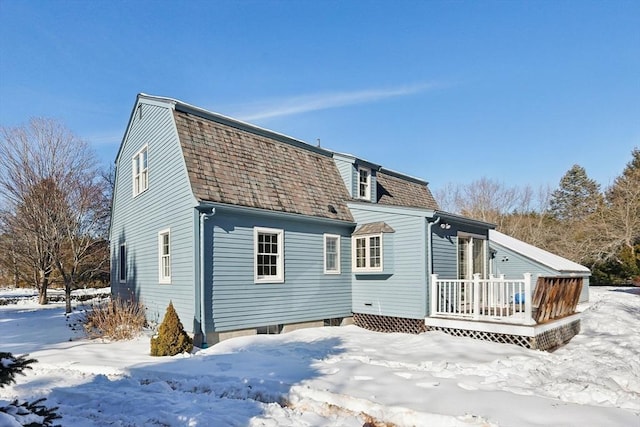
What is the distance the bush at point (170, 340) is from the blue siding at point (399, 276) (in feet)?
18.9

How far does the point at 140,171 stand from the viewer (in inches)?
519

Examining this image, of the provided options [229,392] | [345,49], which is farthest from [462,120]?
[229,392]

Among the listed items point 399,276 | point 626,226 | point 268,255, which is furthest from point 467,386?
point 626,226

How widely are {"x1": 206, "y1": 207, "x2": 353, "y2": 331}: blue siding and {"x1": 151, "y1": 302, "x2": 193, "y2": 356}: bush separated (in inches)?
36.1

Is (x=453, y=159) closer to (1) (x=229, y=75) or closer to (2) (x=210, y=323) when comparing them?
(1) (x=229, y=75)

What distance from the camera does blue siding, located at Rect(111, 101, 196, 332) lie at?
977 cm

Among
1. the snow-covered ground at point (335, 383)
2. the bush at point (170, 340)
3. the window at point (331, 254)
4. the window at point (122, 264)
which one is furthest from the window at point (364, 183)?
the window at point (122, 264)

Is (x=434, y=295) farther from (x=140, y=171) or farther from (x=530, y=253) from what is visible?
(x=530, y=253)

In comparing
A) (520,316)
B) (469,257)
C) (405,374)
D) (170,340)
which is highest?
(469,257)

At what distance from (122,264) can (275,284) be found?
7160 millimetres

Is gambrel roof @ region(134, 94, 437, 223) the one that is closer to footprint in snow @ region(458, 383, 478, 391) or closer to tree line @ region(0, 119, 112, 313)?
footprint in snow @ region(458, 383, 478, 391)

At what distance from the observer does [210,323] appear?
9.30 meters

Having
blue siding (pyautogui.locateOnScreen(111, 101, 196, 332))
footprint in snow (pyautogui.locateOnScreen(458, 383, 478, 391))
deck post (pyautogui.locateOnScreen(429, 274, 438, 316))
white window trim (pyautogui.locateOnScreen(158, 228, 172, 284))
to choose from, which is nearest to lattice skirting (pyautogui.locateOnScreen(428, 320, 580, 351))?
deck post (pyautogui.locateOnScreen(429, 274, 438, 316))

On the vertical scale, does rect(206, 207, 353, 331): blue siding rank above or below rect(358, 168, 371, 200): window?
below
